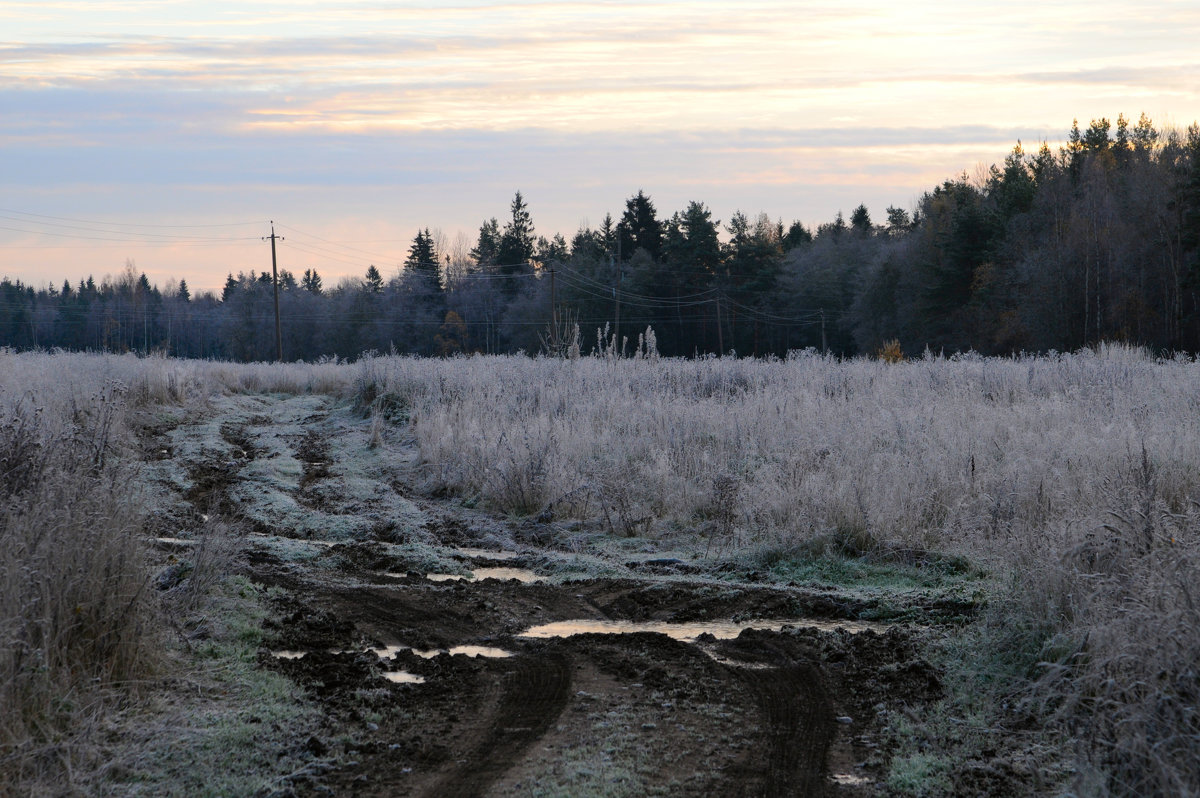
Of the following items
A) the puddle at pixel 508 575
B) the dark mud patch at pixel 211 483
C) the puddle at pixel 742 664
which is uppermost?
the dark mud patch at pixel 211 483

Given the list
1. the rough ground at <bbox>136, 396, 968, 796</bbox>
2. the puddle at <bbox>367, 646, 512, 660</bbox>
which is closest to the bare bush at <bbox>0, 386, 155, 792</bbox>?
the rough ground at <bbox>136, 396, 968, 796</bbox>

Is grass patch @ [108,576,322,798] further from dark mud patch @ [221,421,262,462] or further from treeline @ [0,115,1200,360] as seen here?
treeline @ [0,115,1200,360]

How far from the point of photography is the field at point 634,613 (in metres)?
3.96

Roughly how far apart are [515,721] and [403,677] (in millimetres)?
1041

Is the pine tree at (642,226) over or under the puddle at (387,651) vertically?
over

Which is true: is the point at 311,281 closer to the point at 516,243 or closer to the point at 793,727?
the point at 516,243

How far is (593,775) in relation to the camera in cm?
394

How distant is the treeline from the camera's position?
141 feet

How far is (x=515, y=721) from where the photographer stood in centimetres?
463

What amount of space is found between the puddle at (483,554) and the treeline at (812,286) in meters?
14.5

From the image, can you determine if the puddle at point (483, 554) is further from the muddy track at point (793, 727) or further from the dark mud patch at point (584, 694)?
the muddy track at point (793, 727)

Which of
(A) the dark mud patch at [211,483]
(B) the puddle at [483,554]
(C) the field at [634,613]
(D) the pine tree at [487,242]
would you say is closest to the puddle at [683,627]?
(C) the field at [634,613]

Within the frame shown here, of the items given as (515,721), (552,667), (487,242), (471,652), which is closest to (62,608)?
(515,721)

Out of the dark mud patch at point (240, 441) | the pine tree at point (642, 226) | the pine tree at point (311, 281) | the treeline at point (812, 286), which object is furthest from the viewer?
the pine tree at point (311, 281)
